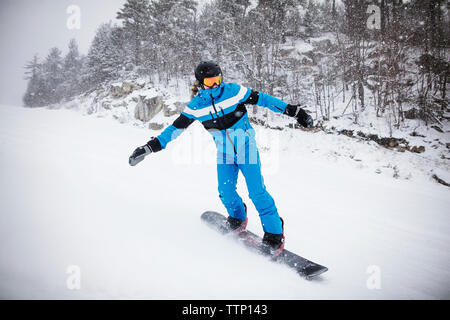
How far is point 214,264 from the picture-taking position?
2102mm

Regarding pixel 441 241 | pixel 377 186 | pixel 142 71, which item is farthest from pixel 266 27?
pixel 142 71

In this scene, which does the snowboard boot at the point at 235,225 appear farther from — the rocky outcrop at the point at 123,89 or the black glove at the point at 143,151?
the rocky outcrop at the point at 123,89

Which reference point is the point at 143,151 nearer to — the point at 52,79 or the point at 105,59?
the point at 105,59

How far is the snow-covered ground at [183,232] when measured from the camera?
180 cm

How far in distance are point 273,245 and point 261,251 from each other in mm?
152

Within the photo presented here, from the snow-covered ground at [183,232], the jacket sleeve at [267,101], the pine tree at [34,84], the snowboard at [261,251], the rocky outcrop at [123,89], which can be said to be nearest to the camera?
the snow-covered ground at [183,232]

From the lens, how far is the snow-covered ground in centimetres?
180

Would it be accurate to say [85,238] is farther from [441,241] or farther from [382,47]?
[382,47]

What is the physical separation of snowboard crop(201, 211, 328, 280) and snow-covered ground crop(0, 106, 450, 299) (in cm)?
8

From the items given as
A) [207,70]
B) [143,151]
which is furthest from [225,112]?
[143,151]

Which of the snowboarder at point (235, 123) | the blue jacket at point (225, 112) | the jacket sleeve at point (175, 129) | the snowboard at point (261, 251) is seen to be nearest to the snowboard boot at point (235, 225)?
the snowboard at point (261, 251)

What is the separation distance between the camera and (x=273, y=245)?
2.30 meters

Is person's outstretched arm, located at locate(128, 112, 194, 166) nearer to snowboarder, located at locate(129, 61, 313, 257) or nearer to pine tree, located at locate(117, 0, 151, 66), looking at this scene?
snowboarder, located at locate(129, 61, 313, 257)

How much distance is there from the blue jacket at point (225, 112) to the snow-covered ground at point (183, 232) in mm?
1153
